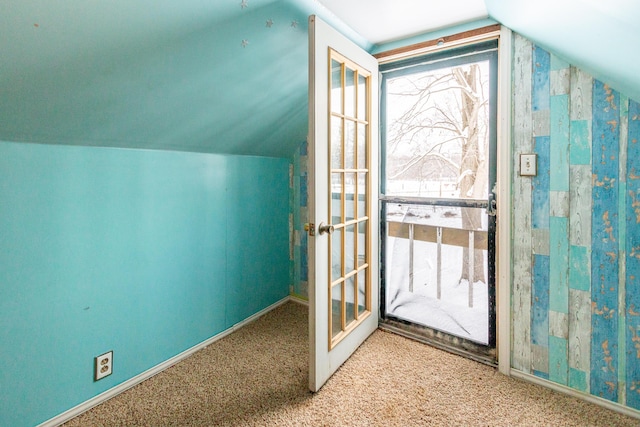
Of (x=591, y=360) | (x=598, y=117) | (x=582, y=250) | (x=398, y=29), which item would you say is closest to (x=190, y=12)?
(x=398, y=29)

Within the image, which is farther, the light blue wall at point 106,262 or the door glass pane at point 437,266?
the door glass pane at point 437,266

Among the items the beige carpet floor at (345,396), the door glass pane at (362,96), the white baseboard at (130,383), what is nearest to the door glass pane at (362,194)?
the door glass pane at (362,96)

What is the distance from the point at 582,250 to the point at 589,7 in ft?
3.93

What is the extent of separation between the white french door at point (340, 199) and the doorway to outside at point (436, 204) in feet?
0.71

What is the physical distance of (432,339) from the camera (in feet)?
7.80

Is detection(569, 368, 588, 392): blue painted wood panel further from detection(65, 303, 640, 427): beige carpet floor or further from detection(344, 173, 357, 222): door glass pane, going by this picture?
detection(344, 173, 357, 222): door glass pane

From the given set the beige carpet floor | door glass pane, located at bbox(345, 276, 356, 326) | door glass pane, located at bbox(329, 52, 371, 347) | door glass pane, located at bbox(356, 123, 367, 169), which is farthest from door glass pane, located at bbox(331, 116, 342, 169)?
the beige carpet floor

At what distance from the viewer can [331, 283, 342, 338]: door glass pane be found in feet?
6.55

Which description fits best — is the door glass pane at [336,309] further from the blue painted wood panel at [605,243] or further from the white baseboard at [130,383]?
the blue painted wood panel at [605,243]

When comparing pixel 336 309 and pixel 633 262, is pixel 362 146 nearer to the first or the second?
pixel 336 309

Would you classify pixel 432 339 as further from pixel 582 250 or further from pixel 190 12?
pixel 190 12

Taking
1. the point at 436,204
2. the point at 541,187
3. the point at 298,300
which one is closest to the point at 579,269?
Result: the point at 541,187

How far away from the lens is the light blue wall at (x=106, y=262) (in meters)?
1.45

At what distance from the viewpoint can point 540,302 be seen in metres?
1.91
